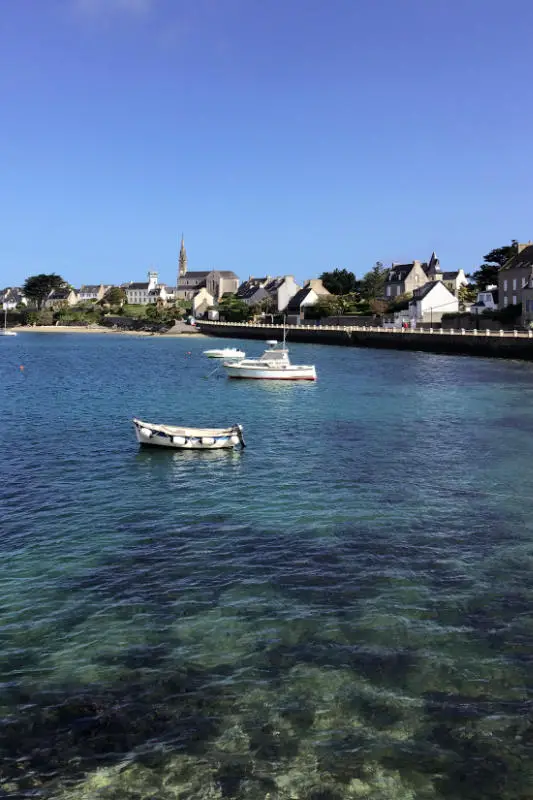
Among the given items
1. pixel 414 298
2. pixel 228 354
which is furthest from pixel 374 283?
pixel 228 354

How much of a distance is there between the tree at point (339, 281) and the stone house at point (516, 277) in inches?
3124

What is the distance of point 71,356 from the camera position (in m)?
106

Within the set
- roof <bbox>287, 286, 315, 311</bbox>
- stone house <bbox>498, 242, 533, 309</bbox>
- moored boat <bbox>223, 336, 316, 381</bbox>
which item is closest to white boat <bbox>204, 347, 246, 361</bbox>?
moored boat <bbox>223, 336, 316, 381</bbox>

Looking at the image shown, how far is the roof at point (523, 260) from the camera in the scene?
103 metres

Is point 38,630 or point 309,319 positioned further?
point 309,319

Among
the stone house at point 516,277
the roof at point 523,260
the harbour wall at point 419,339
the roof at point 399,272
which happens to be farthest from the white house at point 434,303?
the roof at point 399,272

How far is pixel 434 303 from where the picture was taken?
425 ft

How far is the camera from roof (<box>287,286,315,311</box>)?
17388 cm

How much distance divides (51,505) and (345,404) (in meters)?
29.0

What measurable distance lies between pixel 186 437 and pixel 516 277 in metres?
88.8

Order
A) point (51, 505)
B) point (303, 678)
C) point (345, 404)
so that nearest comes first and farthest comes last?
point (303, 678) → point (51, 505) → point (345, 404)

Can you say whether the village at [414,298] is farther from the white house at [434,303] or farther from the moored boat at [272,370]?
the moored boat at [272,370]

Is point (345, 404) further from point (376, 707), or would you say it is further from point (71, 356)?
point (71, 356)

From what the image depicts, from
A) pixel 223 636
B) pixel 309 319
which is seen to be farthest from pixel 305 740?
pixel 309 319
